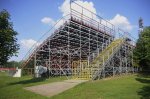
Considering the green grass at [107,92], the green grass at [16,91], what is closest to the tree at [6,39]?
the green grass at [16,91]

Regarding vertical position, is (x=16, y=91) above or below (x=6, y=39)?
below

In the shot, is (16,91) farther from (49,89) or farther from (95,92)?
(95,92)

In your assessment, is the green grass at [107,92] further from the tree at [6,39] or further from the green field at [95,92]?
the tree at [6,39]

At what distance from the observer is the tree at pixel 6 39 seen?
70.9ft

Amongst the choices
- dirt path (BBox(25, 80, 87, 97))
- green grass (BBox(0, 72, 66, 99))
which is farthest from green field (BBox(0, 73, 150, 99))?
dirt path (BBox(25, 80, 87, 97))

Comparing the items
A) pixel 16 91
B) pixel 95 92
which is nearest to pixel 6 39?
pixel 16 91

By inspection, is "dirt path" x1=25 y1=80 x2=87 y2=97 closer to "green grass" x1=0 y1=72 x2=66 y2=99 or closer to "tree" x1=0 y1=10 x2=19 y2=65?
"green grass" x1=0 y1=72 x2=66 y2=99

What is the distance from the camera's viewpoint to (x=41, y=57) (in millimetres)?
32031

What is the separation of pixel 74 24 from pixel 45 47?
5.24 m

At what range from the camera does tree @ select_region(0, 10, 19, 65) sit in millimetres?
21625

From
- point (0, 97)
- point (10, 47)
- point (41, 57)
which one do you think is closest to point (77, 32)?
point (41, 57)

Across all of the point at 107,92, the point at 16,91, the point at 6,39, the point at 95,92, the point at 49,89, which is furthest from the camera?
the point at 6,39

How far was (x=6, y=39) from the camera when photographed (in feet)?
71.7

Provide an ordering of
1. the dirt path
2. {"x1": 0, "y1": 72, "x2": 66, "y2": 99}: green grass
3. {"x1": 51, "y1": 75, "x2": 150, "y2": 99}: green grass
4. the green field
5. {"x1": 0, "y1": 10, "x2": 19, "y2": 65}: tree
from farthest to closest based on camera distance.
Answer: {"x1": 0, "y1": 10, "x2": 19, "y2": 65}: tree < the dirt path < {"x1": 0, "y1": 72, "x2": 66, "y2": 99}: green grass < the green field < {"x1": 51, "y1": 75, "x2": 150, "y2": 99}: green grass
